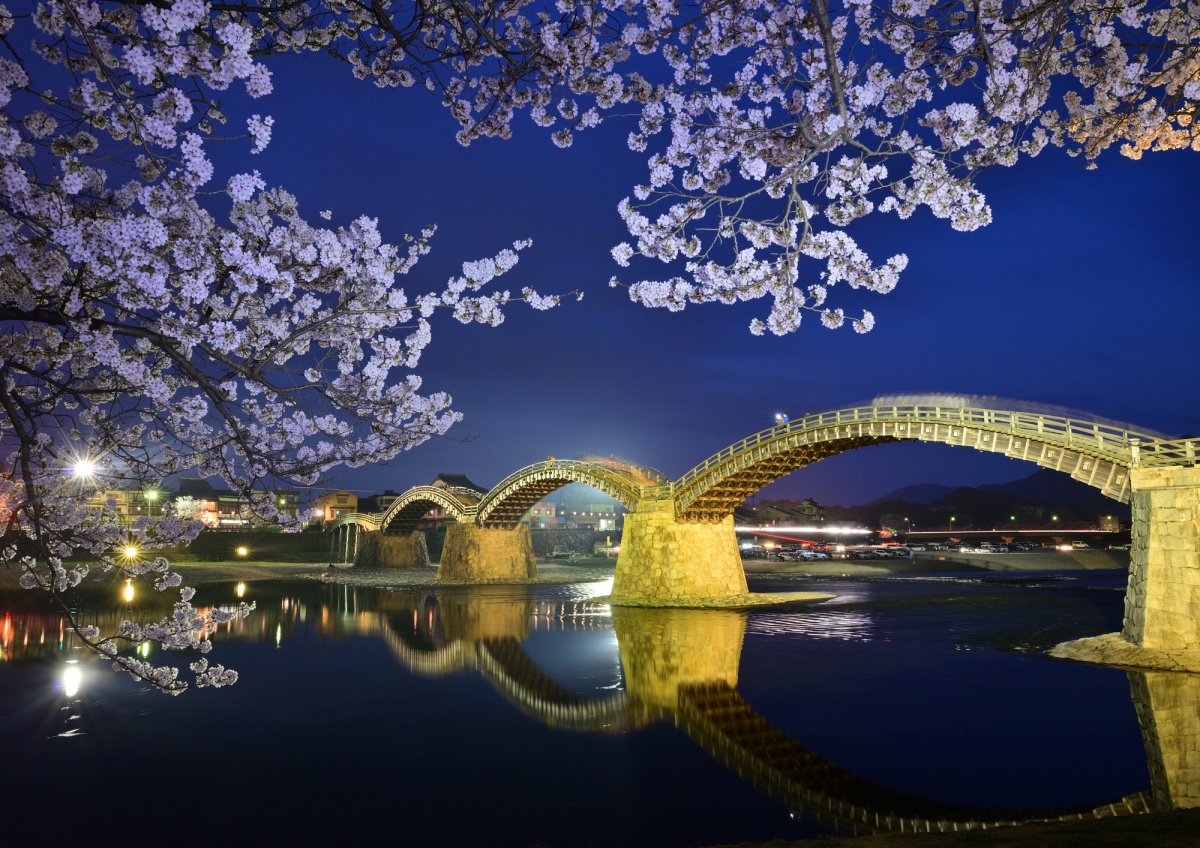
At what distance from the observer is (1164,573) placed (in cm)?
1906

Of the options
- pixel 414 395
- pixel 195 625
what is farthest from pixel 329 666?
pixel 414 395

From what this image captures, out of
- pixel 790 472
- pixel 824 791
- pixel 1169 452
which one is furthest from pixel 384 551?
pixel 824 791

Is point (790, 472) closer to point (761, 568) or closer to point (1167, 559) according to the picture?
point (1167, 559)

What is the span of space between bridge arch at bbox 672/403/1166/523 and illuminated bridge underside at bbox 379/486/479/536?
27202 mm

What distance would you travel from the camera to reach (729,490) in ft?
125

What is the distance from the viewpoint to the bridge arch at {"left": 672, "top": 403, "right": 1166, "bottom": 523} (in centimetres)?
2223


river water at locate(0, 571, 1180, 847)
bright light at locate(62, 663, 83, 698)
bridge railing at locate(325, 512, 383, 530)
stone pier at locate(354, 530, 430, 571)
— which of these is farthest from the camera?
stone pier at locate(354, 530, 430, 571)

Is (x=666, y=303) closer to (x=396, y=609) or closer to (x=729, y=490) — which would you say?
(x=729, y=490)

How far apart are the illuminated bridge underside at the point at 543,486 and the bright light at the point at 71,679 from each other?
2503 cm

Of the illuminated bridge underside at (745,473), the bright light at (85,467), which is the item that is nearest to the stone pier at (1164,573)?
the illuminated bridge underside at (745,473)

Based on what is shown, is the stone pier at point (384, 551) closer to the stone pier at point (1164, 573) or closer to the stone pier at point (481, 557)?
the stone pier at point (481, 557)

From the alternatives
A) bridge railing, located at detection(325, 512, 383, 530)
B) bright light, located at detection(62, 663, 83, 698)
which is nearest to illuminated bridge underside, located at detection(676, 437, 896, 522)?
bright light, located at detection(62, 663, 83, 698)

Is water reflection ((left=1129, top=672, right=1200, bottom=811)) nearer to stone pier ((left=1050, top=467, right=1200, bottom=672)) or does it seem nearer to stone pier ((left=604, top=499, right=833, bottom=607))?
stone pier ((left=1050, top=467, right=1200, bottom=672))

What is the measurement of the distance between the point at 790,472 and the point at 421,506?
4075 cm
